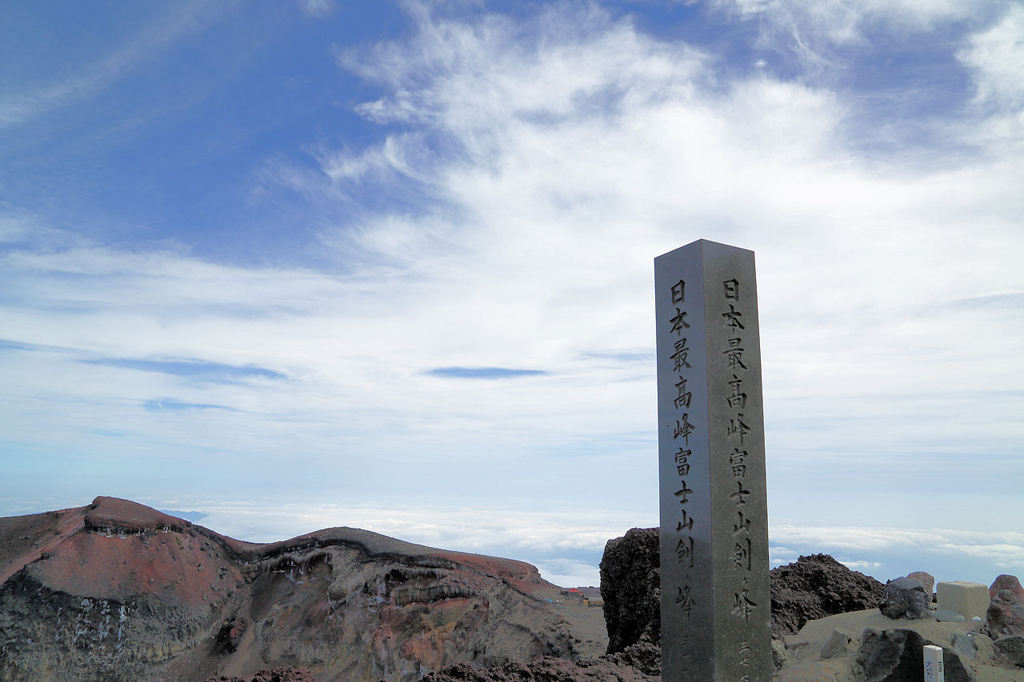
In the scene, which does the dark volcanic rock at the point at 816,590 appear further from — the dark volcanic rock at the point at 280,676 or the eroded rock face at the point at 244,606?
the dark volcanic rock at the point at 280,676

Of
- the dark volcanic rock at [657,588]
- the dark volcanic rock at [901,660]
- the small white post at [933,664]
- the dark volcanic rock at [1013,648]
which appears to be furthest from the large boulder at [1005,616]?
the small white post at [933,664]

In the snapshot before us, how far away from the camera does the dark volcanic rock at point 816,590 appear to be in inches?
401

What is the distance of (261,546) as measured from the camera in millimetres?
16359

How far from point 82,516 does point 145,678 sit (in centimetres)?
373

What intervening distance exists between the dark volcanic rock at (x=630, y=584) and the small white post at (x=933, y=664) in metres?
4.00

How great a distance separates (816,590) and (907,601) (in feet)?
7.63

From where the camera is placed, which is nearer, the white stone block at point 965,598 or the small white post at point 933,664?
the small white post at point 933,664

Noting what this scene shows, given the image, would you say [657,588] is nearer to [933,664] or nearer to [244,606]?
[933,664]

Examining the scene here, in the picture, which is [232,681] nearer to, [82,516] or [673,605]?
[673,605]

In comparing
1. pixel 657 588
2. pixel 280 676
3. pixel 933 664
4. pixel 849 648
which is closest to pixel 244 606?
pixel 280 676


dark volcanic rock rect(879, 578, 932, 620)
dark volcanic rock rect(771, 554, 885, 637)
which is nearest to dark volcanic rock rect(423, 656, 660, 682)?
dark volcanic rock rect(879, 578, 932, 620)

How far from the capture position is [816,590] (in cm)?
1079

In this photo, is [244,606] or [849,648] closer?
[849,648]

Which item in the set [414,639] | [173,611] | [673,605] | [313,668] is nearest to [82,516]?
[173,611]
